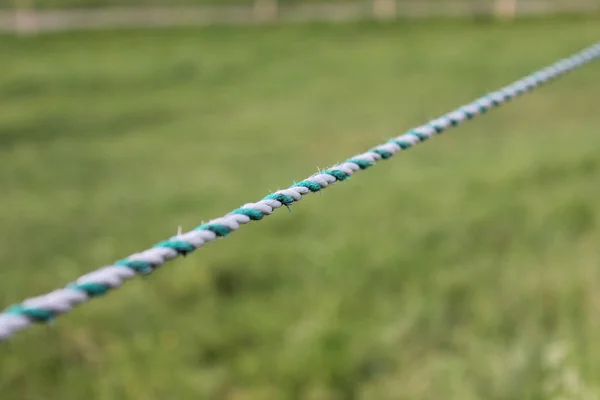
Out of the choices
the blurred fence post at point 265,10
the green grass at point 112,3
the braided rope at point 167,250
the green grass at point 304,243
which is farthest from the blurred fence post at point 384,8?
the braided rope at point 167,250

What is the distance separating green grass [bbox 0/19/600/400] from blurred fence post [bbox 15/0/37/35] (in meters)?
3.55

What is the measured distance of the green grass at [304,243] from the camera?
177cm

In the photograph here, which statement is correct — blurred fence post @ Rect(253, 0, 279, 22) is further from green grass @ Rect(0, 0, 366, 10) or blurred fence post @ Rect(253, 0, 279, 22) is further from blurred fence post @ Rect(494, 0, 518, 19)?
blurred fence post @ Rect(494, 0, 518, 19)

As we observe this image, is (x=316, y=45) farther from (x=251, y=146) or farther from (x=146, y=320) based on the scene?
(x=146, y=320)

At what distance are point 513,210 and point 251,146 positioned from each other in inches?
74.4

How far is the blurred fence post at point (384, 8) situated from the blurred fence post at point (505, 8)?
58.8 inches

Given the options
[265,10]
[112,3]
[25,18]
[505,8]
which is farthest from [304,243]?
[112,3]

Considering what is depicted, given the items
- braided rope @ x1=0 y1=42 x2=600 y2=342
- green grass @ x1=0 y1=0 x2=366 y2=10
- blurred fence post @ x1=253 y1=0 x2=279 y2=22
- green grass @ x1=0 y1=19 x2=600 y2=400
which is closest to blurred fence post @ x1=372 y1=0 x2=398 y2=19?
green grass @ x1=0 y1=0 x2=366 y2=10

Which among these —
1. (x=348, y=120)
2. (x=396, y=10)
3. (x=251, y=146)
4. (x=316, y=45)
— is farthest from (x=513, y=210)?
(x=396, y=10)

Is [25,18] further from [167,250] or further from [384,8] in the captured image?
[167,250]

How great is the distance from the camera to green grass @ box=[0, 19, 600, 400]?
1771 millimetres

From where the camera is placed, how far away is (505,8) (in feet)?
33.5

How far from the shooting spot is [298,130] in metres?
4.63

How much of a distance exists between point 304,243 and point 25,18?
26.6 feet
